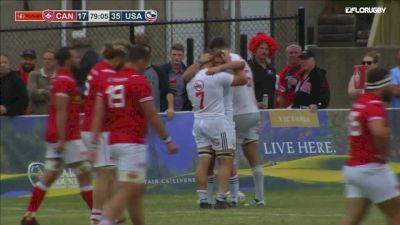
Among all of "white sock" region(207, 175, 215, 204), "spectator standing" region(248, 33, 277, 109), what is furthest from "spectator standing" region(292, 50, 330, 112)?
"white sock" region(207, 175, 215, 204)

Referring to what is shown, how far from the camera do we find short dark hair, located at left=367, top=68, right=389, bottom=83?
10.5m

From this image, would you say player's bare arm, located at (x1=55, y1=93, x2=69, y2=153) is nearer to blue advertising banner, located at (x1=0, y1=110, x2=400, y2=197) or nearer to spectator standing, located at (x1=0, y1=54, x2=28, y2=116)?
blue advertising banner, located at (x1=0, y1=110, x2=400, y2=197)

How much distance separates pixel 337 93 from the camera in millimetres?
21344

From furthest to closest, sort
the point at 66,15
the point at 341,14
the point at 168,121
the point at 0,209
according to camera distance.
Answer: the point at 341,14, the point at 66,15, the point at 168,121, the point at 0,209

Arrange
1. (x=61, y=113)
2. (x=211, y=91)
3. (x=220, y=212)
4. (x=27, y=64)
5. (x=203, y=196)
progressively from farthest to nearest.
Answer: (x=27, y=64)
(x=203, y=196)
(x=211, y=91)
(x=220, y=212)
(x=61, y=113)

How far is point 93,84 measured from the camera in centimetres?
1216

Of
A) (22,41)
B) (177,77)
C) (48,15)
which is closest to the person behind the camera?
(177,77)

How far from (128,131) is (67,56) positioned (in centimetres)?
237

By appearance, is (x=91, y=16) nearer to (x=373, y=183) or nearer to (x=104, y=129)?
(x=104, y=129)

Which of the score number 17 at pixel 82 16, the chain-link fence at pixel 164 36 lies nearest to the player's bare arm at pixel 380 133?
the chain-link fence at pixel 164 36

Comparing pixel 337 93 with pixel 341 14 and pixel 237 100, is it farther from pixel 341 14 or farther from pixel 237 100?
pixel 237 100

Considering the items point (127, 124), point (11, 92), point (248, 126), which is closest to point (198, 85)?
point (248, 126)

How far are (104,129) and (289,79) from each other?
7373mm

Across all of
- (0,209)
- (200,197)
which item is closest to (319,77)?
(200,197)
